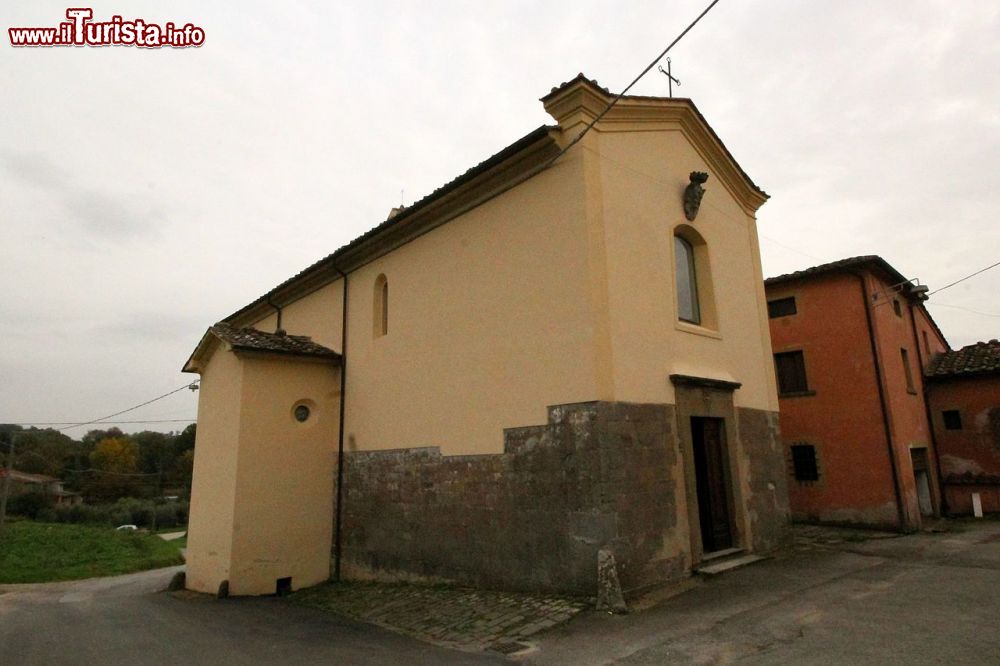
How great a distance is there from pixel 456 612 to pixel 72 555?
24.6m

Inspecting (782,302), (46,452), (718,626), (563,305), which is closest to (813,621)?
(718,626)

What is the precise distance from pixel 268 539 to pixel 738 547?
27.3ft

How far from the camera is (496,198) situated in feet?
29.8

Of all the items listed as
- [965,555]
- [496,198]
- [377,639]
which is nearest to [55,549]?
[377,639]

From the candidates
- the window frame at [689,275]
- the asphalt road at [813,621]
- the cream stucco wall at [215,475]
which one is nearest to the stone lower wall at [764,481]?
the asphalt road at [813,621]

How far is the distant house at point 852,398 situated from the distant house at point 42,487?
58513 mm

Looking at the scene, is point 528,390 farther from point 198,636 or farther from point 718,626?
point 198,636

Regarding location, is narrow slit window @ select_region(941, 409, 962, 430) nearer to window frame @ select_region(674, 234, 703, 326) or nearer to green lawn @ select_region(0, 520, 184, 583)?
window frame @ select_region(674, 234, 703, 326)

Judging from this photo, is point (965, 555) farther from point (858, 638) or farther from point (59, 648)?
point (59, 648)

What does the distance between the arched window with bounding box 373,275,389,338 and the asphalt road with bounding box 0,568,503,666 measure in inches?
208

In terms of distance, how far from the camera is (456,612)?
24.7ft

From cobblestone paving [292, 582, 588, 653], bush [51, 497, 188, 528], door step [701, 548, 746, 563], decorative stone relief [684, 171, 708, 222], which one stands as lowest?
bush [51, 497, 188, 528]

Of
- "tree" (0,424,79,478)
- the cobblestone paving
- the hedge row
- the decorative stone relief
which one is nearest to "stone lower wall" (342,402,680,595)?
the cobblestone paving

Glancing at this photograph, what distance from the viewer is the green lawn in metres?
20.0
